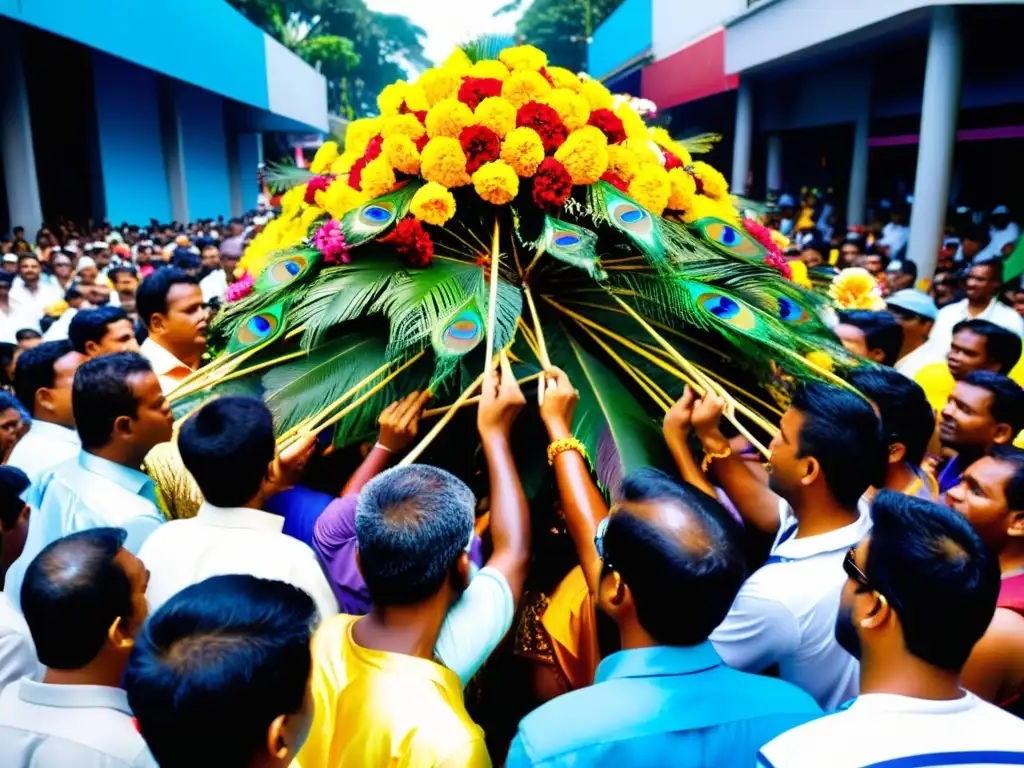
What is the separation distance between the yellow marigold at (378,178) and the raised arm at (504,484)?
34.7 inches

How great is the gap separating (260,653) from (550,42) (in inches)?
1883

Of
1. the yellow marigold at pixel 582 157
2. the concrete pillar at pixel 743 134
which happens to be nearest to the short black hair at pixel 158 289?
the yellow marigold at pixel 582 157

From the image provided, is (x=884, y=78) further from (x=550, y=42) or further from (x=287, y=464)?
(x=550, y=42)

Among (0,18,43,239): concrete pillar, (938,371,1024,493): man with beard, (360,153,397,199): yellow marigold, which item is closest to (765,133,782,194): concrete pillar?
(0,18,43,239): concrete pillar

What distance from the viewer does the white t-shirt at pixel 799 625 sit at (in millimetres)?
1923

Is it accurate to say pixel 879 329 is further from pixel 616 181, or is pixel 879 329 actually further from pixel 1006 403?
pixel 616 181

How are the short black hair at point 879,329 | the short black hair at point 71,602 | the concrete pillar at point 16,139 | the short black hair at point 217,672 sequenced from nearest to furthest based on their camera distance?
1. the short black hair at point 217,672
2. the short black hair at point 71,602
3. the short black hair at point 879,329
4. the concrete pillar at point 16,139

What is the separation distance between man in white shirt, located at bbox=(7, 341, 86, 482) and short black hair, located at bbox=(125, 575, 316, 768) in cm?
212

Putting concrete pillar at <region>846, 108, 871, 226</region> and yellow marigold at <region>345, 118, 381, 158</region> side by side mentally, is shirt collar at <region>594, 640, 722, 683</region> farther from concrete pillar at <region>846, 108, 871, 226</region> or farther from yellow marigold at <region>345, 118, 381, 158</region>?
concrete pillar at <region>846, 108, 871, 226</region>

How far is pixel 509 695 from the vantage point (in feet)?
8.70

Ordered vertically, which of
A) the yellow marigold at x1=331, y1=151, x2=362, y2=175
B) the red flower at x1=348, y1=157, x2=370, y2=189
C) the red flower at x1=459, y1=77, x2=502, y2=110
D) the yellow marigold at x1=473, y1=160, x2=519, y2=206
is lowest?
the yellow marigold at x1=473, y1=160, x2=519, y2=206

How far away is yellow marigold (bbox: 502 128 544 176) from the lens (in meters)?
2.70

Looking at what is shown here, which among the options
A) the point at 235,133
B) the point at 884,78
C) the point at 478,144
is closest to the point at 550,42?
the point at 235,133

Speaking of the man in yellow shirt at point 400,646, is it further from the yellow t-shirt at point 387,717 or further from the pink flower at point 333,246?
the pink flower at point 333,246
